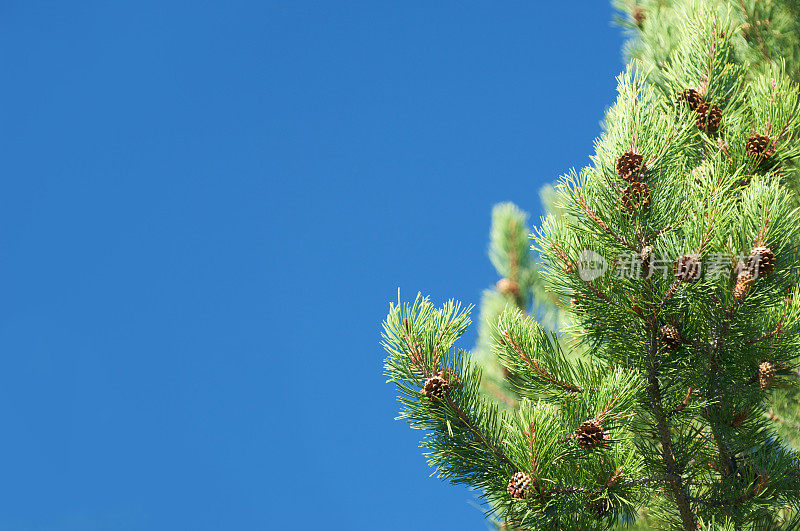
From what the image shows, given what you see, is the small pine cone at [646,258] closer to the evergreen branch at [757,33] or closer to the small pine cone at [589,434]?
the small pine cone at [589,434]

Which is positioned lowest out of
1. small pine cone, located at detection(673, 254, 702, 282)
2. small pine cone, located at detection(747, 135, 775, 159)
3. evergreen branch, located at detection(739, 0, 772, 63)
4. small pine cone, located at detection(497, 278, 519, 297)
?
small pine cone, located at detection(673, 254, 702, 282)

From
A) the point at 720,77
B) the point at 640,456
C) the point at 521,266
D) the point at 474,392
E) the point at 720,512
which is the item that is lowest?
the point at 720,512

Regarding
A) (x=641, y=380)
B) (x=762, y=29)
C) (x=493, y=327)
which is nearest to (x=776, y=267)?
(x=641, y=380)

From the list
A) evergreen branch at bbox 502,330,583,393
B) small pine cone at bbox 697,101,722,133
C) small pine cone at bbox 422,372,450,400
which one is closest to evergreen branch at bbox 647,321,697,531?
evergreen branch at bbox 502,330,583,393

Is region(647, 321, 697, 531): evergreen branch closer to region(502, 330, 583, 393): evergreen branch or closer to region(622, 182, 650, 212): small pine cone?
region(502, 330, 583, 393): evergreen branch

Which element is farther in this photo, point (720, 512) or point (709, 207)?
point (720, 512)

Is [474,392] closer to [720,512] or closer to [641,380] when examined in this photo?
[641,380]

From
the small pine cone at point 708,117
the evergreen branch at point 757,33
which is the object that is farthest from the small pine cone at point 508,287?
the small pine cone at point 708,117
